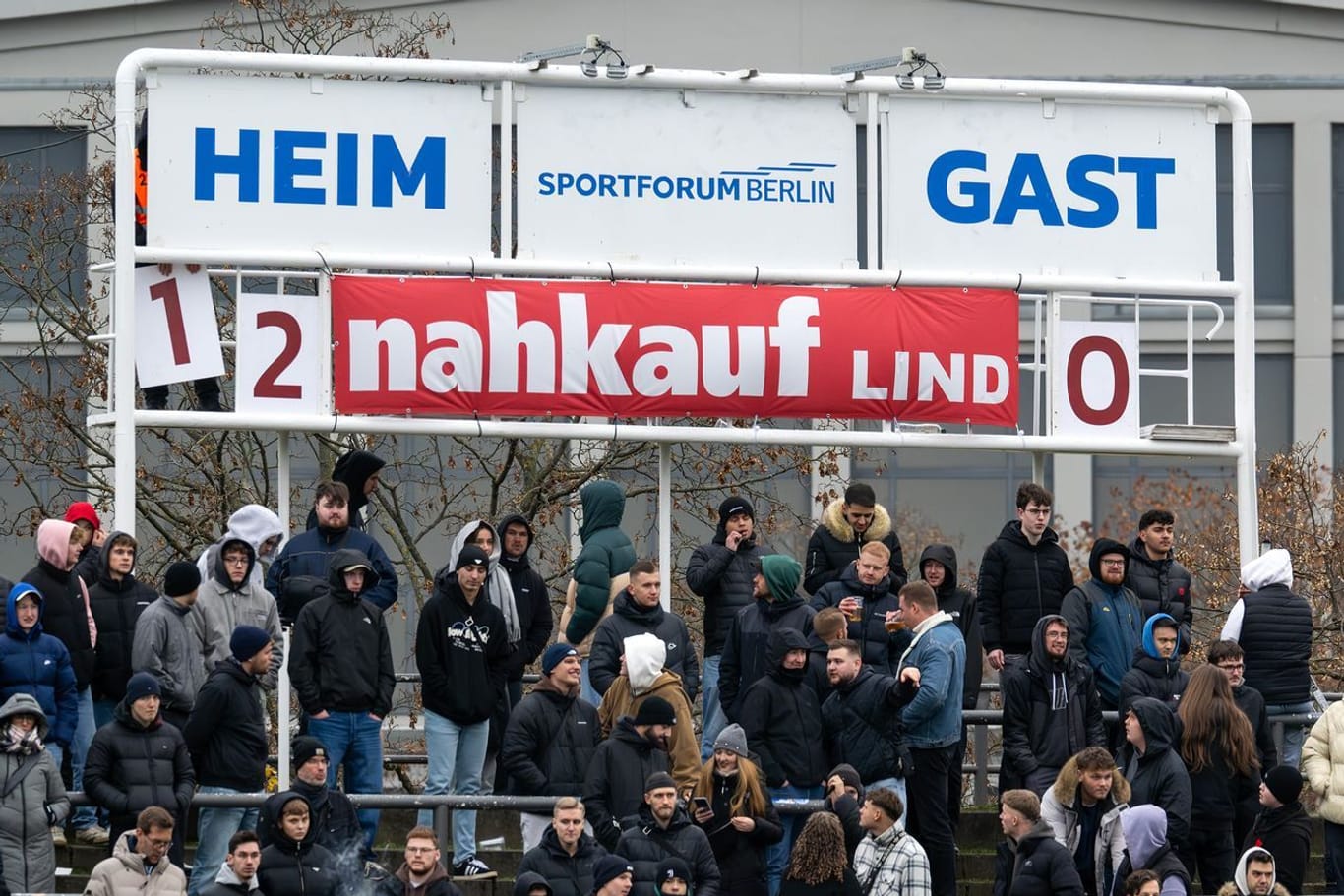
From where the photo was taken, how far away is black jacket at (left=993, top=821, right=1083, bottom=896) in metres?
13.9

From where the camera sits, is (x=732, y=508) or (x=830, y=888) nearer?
(x=830, y=888)

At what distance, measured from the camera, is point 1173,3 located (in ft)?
132

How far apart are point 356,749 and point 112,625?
1647mm

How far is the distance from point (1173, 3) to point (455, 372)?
25.7 m

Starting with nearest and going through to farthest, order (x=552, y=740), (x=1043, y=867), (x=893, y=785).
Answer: (x=1043, y=867)
(x=552, y=740)
(x=893, y=785)

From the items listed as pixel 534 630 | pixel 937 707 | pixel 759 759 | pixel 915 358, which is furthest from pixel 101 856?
pixel 915 358

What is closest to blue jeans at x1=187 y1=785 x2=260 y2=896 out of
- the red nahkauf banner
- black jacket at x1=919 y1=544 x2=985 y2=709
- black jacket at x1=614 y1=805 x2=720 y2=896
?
black jacket at x1=614 y1=805 x2=720 y2=896

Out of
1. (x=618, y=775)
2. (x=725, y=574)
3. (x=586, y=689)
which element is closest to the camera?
(x=618, y=775)

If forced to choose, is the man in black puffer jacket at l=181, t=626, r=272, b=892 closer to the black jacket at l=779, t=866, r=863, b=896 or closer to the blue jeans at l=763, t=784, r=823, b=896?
the blue jeans at l=763, t=784, r=823, b=896

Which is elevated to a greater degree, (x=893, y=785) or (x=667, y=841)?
(x=893, y=785)

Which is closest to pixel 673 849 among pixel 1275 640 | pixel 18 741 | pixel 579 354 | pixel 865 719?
pixel 865 719

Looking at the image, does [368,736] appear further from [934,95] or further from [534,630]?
[934,95]

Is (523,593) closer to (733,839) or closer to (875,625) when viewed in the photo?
(875,625)

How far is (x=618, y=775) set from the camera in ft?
47.2
